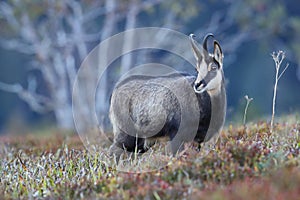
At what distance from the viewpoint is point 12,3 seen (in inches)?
643

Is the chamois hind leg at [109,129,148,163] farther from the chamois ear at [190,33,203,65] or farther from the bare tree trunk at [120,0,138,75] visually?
the bare tree trunk at [120,0,138,75]

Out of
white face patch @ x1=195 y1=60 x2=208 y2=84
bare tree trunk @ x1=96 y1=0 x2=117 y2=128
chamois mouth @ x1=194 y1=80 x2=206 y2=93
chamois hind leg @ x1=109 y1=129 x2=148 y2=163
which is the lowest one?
chamois hind leg @ x1=109 y1=129 x2=148 y2=163

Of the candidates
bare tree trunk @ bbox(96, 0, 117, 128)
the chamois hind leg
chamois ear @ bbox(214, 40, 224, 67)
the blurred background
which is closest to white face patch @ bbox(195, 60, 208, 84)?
chamois ear @ bbox(214, 40, 224, 67)

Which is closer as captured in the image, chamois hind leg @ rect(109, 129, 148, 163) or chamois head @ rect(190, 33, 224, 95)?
chamois head @ rect(190, 33, 224, 95)

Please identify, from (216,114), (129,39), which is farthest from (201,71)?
(129,39)

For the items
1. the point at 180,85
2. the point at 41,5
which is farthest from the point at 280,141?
the point at 41,5

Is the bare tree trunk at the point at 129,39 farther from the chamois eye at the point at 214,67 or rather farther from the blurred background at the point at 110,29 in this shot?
the chamois eye at the point at 214,67

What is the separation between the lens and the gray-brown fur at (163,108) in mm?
5969

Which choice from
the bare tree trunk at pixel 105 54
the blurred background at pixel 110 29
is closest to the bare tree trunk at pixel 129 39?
the blurred background at pixel 110 29

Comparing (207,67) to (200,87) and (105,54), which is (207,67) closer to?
(200,87)

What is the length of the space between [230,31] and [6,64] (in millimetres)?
7720

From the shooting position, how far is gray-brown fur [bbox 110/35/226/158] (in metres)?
→ 5.97

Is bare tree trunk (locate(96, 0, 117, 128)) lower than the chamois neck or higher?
higher

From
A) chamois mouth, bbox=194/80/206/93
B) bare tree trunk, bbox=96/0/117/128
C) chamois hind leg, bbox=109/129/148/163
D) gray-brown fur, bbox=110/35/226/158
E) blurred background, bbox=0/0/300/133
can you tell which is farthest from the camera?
blurred background, bbox=0/0/300/133
